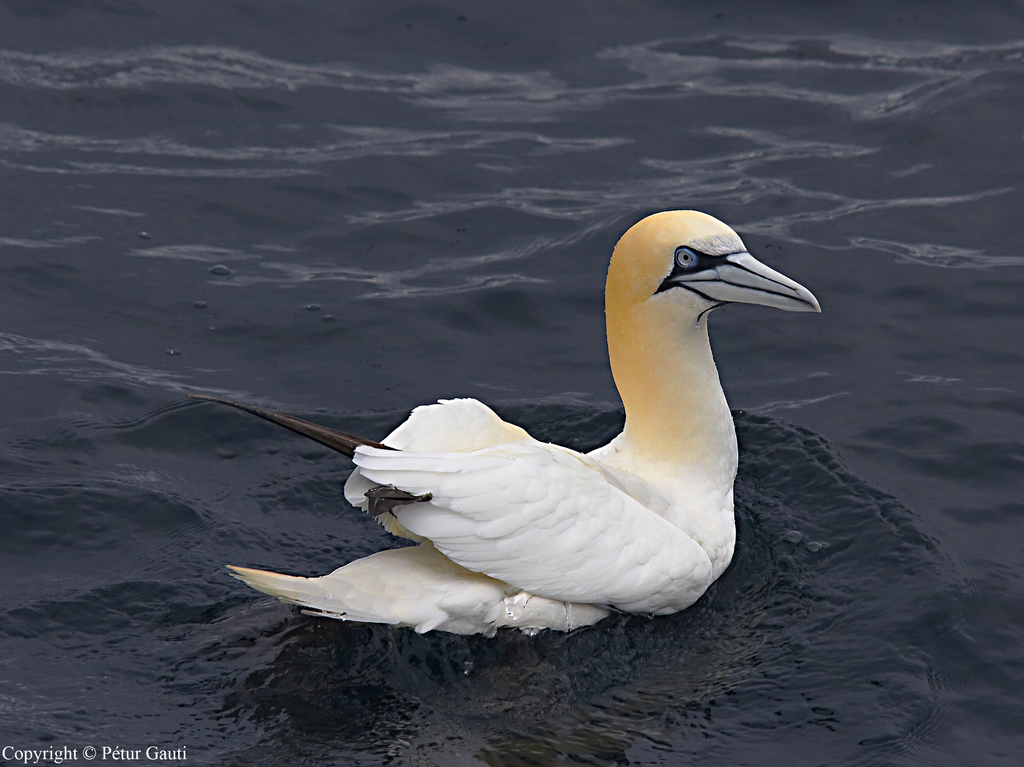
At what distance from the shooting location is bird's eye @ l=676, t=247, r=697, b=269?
22.8ft

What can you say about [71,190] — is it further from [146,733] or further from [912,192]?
[912,192]

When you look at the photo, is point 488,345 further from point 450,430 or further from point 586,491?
point 586,491

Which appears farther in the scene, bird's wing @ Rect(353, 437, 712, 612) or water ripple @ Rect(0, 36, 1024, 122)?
water ripple @ Rect(0, 36, 1024, 122)

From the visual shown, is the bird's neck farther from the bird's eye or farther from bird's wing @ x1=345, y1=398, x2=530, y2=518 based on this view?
bird's wing @ x1=345, y1=398, x2=530, y2=518

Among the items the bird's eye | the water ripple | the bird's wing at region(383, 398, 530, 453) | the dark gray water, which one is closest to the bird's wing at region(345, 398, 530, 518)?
the bird's wing at region(383, 398, 530, 453)

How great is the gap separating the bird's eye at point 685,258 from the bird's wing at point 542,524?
3.79 feet

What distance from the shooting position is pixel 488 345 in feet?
32.2

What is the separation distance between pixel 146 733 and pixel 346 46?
8744mm

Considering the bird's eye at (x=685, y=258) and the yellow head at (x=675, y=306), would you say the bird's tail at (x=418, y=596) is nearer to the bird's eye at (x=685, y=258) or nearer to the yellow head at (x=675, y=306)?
the yellow head at (x=675, y=306)

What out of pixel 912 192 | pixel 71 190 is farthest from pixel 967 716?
pixel 71 190

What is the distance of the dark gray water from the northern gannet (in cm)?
39

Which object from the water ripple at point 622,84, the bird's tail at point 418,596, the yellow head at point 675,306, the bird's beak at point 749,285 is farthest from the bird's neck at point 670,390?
the water ripple at point 622,84

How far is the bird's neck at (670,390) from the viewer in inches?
283

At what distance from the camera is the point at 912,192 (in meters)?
11.4
